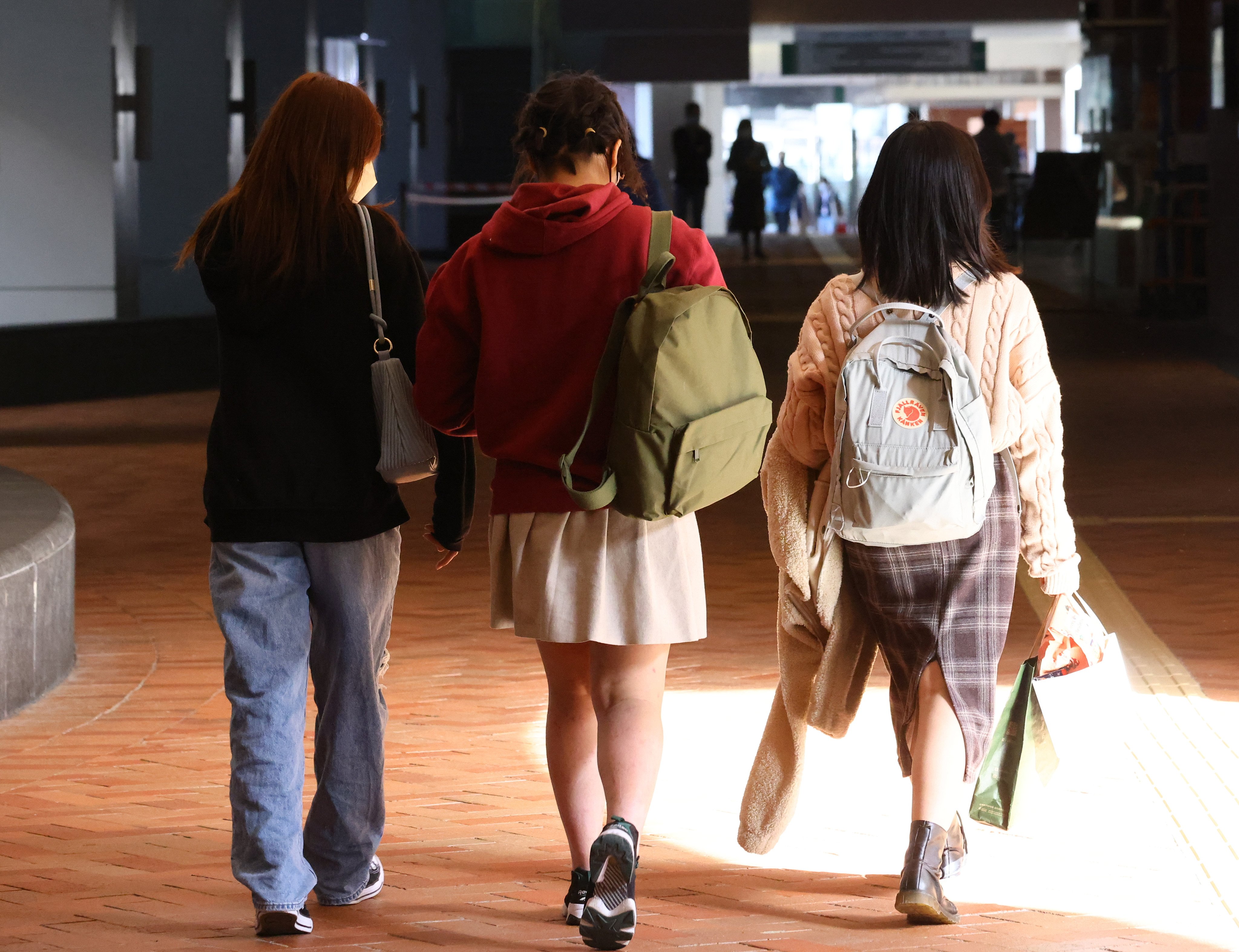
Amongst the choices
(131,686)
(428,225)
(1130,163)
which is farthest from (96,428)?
(1130,163)

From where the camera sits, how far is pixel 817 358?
363 centimetres

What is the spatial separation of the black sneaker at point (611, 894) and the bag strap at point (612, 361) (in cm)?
64

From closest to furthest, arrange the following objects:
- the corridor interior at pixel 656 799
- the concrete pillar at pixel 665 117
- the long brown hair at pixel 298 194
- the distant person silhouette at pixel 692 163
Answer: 1. the long brown hair at pixel 298 194
2. the corridor interior at pixel 656 799
3. the distant person silhouette at pixel 692 163
4. the concrete pillar at pixel 665 117

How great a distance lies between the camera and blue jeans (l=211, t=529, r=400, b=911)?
11.5ft

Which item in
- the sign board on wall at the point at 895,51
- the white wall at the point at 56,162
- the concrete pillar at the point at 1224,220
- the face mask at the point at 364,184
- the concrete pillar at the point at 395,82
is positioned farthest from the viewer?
the sign board on wall at the point at 895,51

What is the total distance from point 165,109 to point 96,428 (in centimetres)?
569

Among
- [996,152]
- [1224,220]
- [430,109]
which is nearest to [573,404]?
[1224,220]

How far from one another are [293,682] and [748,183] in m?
27.9

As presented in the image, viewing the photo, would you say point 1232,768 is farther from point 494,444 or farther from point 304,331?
point 304,331

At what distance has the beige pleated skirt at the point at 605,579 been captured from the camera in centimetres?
338

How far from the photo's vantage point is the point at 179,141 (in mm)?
18656

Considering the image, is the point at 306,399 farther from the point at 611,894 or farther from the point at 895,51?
the point at 895,51

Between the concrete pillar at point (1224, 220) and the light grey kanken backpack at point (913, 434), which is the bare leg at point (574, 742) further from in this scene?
the concrete pillar at point (1224, 220)

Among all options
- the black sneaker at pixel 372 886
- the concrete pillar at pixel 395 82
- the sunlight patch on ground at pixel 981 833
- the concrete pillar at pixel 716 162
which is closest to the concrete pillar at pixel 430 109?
the concrete pillar at pixel 395 82
